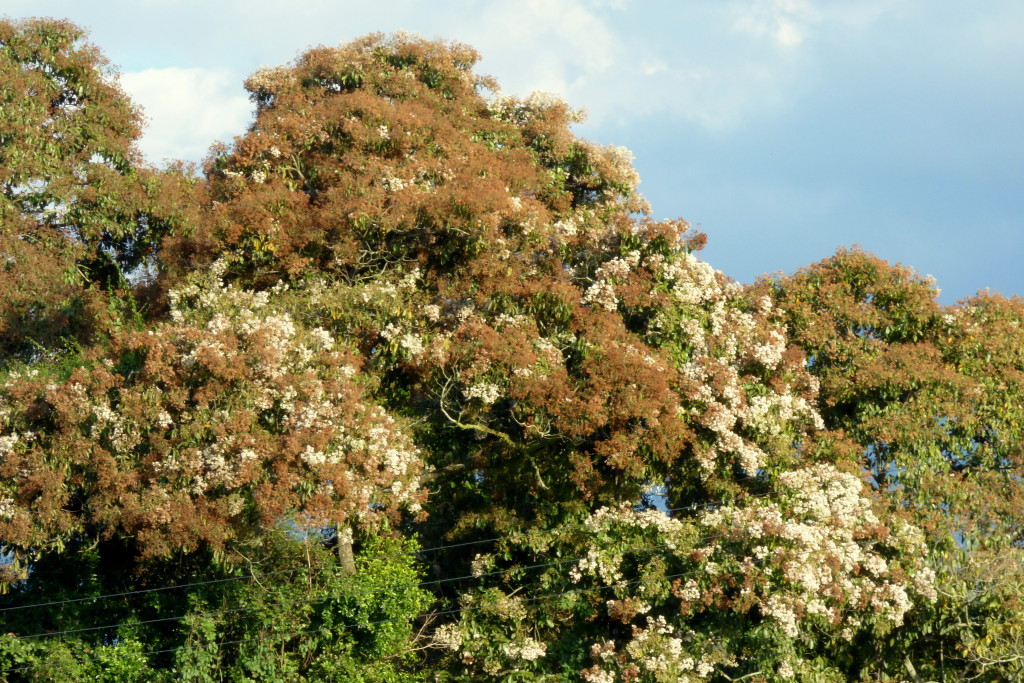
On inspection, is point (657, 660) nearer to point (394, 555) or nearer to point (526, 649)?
point (526, 649)

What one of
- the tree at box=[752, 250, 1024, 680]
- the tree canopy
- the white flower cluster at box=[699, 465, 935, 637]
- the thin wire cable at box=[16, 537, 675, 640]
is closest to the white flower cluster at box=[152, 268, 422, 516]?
the tree canopy

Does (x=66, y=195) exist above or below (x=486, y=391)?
above

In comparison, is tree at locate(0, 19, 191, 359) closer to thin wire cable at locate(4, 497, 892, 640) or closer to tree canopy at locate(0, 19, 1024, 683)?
tree canopy at locate(0, 19, 1024, 683)

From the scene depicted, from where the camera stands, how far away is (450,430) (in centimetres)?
2020

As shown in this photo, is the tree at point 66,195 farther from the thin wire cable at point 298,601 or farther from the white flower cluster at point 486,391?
the white flower cluster at point 486,391

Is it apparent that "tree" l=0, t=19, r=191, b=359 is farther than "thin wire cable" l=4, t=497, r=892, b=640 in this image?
Yes

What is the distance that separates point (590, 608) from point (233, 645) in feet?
20.2

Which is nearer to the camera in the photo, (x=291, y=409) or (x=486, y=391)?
(x=291, y=409)

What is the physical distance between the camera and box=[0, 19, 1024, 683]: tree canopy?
52.9 feet

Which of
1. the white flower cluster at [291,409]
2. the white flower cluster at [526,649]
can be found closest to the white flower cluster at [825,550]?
the white flower cluster at [526,649]

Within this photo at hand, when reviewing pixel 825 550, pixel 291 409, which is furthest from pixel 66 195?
pixel 825 550

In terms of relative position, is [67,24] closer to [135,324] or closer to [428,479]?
[135,324]

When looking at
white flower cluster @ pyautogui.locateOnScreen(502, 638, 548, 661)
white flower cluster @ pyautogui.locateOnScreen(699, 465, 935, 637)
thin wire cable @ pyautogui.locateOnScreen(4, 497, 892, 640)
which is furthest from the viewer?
white flower cluster @ pyautogui.locateOnScreen(502, 638, 548, 661)

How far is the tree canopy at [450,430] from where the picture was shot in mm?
16125
